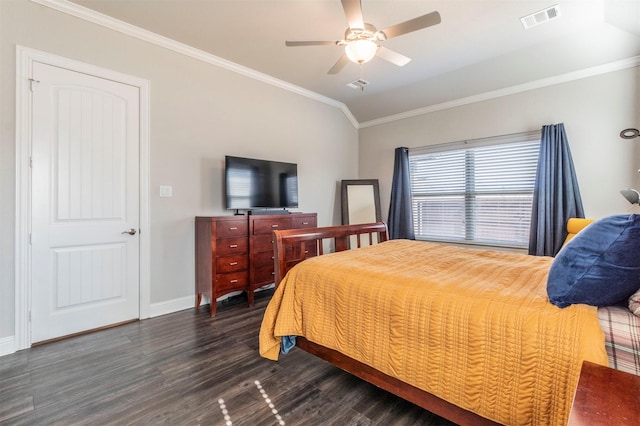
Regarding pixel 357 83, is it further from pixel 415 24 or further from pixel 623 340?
pixel 623 340

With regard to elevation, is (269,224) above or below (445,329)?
above

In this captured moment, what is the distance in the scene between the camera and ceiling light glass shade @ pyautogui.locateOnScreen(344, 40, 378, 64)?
7.27ft

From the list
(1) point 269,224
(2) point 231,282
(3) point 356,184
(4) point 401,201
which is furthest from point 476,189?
(2) point 231,282

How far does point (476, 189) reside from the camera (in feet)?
13.6

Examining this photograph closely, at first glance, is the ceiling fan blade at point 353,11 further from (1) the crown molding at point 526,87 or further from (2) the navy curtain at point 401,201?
(2) the navy curtain at point 401,201

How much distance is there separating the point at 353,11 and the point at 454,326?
205cm

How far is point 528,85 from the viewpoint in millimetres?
3650

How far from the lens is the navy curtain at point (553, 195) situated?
10.8 ft

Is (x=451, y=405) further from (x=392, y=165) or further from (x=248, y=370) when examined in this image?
(x=392, y=165)

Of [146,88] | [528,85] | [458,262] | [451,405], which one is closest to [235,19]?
[146,88]

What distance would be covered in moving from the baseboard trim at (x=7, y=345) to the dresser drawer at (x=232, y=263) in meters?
1.58

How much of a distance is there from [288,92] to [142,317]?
3393mm

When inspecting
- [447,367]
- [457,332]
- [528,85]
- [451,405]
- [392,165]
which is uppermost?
[528,85]

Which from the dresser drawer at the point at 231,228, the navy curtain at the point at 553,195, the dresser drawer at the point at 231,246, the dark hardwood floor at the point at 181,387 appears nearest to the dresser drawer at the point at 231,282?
the dresser drawer at the point at 231,246
